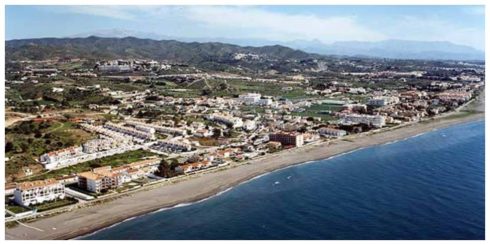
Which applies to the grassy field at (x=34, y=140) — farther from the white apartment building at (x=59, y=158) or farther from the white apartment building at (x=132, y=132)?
the white apartment building at (x=132, y=132)

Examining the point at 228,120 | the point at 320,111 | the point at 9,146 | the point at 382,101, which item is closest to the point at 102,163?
Result: the point at 9,146

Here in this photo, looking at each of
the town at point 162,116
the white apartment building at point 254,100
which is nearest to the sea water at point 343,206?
the town at point 162,116

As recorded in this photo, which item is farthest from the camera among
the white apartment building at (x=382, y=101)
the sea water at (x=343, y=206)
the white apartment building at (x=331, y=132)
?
the white apartment building at (x=382, y=101)

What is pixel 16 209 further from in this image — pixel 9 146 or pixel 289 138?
pixel 289 138

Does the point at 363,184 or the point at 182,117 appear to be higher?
the point at 182,117

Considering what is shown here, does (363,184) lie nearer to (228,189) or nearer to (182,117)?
(228,189)

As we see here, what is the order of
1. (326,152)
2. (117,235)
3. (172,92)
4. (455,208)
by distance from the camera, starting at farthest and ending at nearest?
(172,92)
(326,152)
(455,208)
(117,235)

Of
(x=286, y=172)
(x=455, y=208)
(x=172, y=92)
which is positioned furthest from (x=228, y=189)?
(x=172, y=92)
